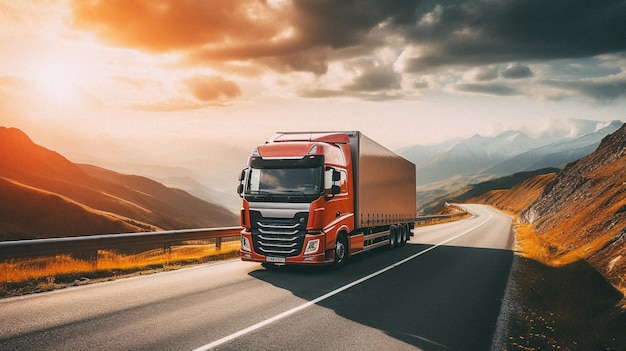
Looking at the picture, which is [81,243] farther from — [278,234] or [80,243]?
[278,234]

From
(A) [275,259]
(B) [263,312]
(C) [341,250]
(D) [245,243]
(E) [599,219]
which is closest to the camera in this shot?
(B) [263,312]

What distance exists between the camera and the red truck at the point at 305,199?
12.1 metres

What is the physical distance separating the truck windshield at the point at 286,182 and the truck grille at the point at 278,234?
2.19 feet

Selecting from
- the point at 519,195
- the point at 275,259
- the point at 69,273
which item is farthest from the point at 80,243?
the point at 519,195

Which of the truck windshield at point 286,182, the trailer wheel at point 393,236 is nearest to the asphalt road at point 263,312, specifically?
the truck windshield at point 286,182

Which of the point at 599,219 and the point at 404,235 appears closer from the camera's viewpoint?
the point at 599,219

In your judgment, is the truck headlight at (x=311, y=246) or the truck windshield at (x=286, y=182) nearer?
the truck headlight at (x=311, y=246)

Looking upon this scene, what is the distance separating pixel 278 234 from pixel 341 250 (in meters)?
2.33

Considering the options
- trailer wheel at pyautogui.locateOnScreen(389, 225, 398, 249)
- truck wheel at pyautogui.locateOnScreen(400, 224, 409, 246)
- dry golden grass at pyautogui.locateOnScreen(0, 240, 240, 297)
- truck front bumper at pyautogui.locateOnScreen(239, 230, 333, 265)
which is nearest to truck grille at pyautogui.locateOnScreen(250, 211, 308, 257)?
truck front bumper at pyautogui.locateOnScreen(239, 230, 333, 265)

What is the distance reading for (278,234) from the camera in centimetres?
1225

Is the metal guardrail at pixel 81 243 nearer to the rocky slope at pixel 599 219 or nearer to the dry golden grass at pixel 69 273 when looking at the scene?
the dry golden grass at pixel 69 273

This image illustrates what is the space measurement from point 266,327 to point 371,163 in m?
9.98

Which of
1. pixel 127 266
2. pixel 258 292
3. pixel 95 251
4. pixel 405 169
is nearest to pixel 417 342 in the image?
pixel 258 292

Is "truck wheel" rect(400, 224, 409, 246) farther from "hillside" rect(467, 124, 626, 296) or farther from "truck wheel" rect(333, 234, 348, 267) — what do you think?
"truck wheel" rect(333, 234, 348, 267)
